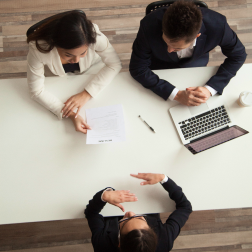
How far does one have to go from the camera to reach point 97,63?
4.89 ft

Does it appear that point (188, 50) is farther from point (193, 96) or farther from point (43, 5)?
point (43, 5)

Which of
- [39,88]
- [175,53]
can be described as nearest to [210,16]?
[175,53]

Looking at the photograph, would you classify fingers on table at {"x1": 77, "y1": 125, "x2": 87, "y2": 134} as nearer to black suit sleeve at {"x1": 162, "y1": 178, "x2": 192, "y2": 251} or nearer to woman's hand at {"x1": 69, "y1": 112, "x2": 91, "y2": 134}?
woman's hand at {"x1": 69, "y1": 112, "x2": 91, "y2": 134}

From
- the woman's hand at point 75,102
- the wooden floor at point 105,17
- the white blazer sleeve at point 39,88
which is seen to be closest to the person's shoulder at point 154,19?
the woman's hand at point 75,102

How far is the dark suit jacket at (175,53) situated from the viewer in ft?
3.57

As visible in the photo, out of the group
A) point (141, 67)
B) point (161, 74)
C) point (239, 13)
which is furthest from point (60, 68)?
point (239, 13)

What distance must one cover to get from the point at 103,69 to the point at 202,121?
60 centimetres

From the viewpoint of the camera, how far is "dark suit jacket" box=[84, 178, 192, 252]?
106cm

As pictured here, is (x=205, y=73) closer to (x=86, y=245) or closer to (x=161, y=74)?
(x=161, y=74)

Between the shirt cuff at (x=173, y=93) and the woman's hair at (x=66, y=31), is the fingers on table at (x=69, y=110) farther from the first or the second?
the shirt cuff at (x=173, y=93)

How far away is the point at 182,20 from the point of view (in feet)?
2.95

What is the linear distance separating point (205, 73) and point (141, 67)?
1.20 feet

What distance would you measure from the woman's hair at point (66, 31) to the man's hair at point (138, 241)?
874mm

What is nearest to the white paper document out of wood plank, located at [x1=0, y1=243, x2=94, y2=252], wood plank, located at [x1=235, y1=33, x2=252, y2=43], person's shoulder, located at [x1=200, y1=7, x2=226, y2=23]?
person's shoulder, located at [x1=200, y1=7, x2=226, y2=23]
